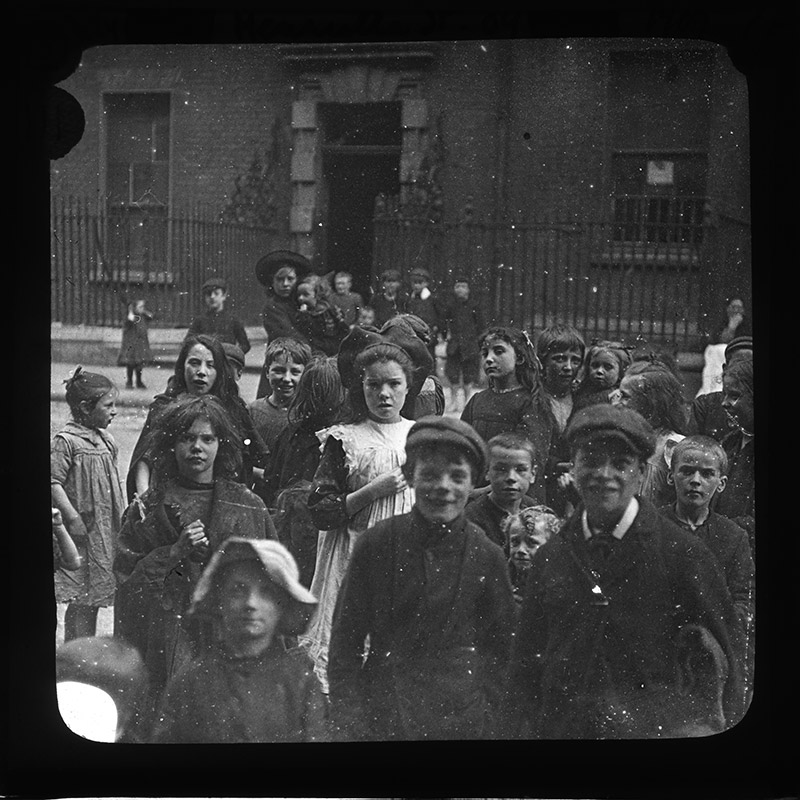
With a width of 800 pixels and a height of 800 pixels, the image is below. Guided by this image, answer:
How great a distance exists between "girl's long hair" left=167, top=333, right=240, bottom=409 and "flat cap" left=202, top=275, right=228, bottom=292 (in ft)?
0.36

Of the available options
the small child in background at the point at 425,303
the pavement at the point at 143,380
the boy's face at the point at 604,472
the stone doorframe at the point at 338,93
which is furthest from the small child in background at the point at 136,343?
the boy's face at the point at 604,472

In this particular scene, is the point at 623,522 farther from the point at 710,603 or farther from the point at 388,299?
the point at 388,299

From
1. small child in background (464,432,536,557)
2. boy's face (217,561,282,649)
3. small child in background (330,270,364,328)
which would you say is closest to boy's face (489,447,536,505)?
small child in background (464,432,536,557)

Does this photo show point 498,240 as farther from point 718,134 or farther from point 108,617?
point 108,617

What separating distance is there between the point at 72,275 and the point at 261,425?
0.57 meters

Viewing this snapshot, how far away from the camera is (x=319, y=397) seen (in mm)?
2717

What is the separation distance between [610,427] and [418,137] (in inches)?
32.1

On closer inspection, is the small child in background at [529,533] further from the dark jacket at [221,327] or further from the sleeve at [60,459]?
the sleeve at [60,459]

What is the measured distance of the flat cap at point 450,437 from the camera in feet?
8.88

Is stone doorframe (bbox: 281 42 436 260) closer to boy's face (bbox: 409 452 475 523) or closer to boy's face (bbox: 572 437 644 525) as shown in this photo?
boy's face (bbox: 409 452 475 523)

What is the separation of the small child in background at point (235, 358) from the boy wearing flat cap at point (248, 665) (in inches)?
15.4

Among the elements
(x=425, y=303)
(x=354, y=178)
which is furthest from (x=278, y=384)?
(x=354, y=178)

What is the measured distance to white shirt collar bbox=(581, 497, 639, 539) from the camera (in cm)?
272

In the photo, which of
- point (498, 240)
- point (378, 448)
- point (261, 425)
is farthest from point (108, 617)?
point (498, 240)
